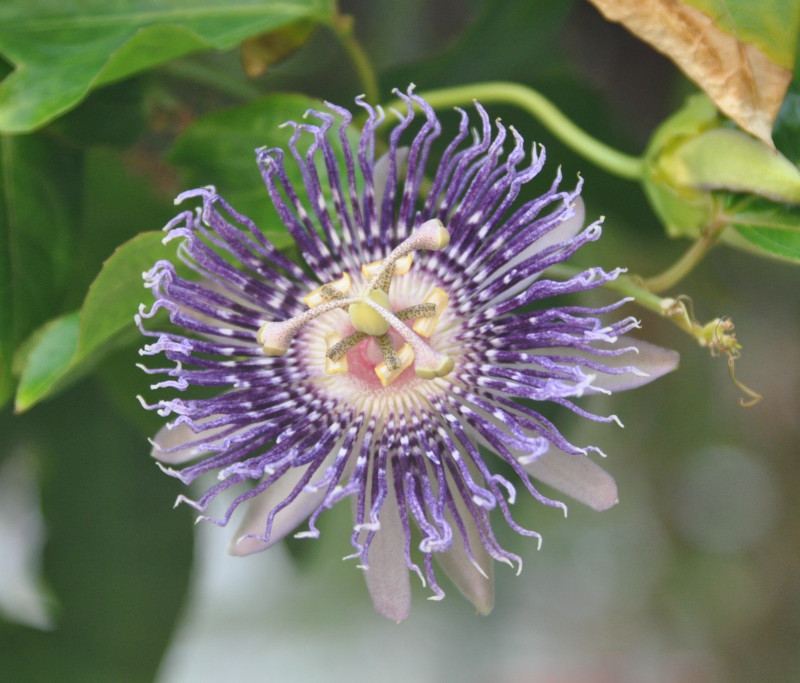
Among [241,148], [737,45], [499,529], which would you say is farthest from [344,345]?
[499,529]

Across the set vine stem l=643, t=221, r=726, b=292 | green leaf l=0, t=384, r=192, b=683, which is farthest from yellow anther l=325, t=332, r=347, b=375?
green leaf l=0, t=384, r=192, b=683

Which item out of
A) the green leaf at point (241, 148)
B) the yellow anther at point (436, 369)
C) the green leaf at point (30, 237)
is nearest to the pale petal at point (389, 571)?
the yellow anther at point (436, 369)

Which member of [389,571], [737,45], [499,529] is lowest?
[499,529]

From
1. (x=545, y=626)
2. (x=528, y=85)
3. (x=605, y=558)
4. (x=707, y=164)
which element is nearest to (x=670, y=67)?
(x=528, y=85)

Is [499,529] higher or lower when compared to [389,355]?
lower

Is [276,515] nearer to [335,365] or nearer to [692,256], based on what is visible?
[335,365]

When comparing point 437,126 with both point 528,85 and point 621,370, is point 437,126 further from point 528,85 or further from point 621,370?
point 528,85

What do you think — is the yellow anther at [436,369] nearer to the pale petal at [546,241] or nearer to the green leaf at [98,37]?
the pale petal at [546,241]
